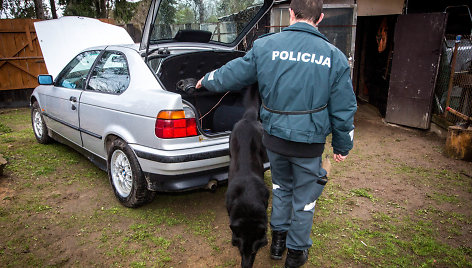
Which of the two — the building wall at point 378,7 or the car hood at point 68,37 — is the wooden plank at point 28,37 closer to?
the car hood at point 68,37

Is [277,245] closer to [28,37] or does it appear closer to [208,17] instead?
[208,17]

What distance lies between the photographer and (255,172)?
2646 mm

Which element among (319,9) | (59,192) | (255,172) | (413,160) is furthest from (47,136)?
(413,160)

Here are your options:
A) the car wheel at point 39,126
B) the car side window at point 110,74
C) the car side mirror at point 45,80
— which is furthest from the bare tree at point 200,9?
the car wheel at point 39,126

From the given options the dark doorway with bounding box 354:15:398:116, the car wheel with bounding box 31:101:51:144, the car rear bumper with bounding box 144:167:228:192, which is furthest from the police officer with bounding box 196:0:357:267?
the dark doorway with bounding box 354:15:398:116

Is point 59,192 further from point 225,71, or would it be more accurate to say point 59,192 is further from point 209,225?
point 225,71

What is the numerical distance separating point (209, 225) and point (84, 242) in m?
1.19

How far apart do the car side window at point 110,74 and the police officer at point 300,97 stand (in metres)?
1.42

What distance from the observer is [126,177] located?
336 centimetres

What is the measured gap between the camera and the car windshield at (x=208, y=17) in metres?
3.42

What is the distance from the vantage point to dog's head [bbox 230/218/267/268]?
7.70 ft

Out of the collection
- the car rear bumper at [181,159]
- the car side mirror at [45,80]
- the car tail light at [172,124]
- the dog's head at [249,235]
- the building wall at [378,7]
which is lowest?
the dog's head at [249,235]

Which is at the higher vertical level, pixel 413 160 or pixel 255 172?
pixel 255 172

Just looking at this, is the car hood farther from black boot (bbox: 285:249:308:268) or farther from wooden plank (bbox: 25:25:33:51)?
black boot (bbox: 285:249:308:268)
